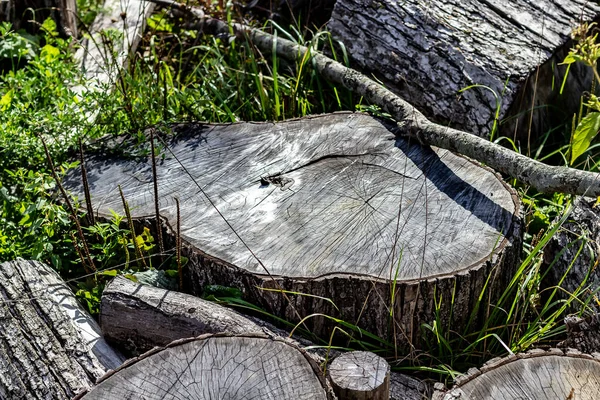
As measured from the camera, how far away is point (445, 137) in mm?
3158

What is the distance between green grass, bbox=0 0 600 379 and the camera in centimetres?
277

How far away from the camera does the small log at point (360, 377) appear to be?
2.07 m

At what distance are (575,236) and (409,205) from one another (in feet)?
2.44

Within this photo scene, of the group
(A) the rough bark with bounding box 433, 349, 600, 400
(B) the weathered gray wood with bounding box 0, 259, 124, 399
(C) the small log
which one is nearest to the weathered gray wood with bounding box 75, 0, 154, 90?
(B) the weathered gray wood with bounding box 0, 259, 124, 399

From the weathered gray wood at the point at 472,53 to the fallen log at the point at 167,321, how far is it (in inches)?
62.6

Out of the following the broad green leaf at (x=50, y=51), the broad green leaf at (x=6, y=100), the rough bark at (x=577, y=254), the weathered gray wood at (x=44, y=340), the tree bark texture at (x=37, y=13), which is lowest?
the weathered gray wood at (x=44, y=340)

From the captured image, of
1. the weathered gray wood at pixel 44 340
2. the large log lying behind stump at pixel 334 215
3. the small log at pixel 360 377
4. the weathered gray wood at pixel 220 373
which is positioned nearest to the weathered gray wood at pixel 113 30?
the large log lying behind stump at pixel 334 215

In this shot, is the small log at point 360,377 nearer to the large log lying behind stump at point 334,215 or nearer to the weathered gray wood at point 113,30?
the large log lying behind stump at point 334,215

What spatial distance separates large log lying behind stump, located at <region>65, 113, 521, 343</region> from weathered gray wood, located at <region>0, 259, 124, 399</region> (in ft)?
1.41

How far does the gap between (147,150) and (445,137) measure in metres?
1.34

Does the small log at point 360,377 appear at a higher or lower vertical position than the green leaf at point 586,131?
lower

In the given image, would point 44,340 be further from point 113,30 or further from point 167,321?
point 113,30

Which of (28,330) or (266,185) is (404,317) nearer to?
(266,185)

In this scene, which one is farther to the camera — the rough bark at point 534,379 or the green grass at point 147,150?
the green grass at point 147,150
